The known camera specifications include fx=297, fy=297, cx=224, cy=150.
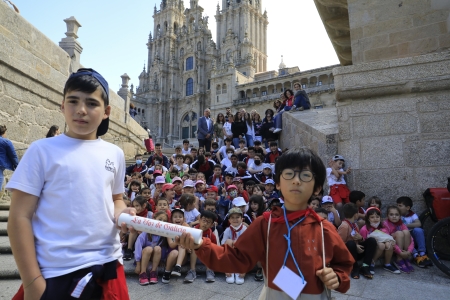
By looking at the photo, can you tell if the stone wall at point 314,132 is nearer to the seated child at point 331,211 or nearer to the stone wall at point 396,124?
the stone wall at point 396,124

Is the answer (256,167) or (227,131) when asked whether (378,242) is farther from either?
(227,131)

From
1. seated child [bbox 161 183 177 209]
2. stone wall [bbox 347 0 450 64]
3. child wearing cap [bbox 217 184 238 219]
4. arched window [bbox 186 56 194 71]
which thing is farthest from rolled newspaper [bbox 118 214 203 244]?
arched window [bbox 186 56 194 71]

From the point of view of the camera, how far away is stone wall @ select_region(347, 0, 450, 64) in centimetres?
467

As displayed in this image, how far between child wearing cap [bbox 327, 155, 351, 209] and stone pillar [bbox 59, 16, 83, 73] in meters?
7.59

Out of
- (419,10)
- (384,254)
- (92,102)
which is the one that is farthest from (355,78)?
(92,102)

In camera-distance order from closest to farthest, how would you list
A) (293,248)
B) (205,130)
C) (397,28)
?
(293,248)
(397,28)
(205,130)

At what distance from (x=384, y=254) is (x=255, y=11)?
57738mm

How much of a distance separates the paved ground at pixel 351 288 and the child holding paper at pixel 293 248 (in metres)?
1.63

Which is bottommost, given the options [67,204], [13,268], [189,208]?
[13,268]

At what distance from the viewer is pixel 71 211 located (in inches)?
53.1

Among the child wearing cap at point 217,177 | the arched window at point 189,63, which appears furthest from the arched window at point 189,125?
the child wearing cap at point 217,177

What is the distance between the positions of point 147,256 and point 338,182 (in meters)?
3.10

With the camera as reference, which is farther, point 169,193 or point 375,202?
point 169,193

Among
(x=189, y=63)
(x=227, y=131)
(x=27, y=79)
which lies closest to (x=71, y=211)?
(x=27, y=79)
